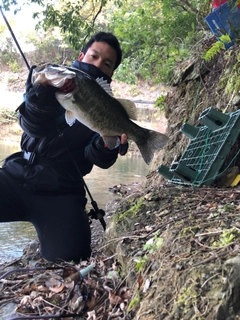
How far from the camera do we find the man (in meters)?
3.08

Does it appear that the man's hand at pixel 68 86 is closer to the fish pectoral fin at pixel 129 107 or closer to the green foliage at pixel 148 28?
the fish pectoral fin at pixel 129 107

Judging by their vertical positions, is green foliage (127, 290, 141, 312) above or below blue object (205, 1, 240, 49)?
below

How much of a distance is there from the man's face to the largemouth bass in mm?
528

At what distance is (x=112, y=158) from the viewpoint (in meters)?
3.16

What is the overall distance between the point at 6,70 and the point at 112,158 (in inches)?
1350

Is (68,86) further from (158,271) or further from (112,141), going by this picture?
(158,271)

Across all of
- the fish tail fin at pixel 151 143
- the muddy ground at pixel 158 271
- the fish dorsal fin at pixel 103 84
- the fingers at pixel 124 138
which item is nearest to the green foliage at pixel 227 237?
the muddy ground at pixel 158 271

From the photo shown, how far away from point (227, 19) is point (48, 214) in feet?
9.65

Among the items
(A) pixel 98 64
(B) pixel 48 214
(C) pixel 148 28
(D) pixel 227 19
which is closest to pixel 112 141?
(A) pixel 98 64

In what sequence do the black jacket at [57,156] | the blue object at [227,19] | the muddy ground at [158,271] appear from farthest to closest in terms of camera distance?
1. the blue object at [227,19]
2. the black jacket at [57,156]
3. the muddy ground at [158,271]

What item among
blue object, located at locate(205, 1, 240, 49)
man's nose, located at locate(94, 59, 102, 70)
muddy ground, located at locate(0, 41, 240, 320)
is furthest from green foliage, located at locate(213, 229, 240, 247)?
blue object, located at locate(205, 1, 240, 49)

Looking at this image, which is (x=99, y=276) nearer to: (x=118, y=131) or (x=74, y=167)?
(x=118, y=131)

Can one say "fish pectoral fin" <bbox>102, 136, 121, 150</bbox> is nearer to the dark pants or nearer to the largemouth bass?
the largemouth bass

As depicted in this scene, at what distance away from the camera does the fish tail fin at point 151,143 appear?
2809 millimetres
